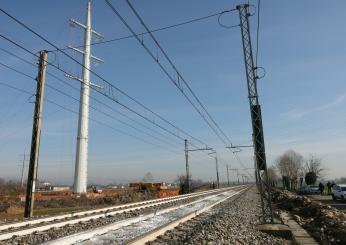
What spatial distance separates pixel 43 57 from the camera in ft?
82.3

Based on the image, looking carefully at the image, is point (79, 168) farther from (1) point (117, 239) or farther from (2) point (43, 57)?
(1) point (117, 239)

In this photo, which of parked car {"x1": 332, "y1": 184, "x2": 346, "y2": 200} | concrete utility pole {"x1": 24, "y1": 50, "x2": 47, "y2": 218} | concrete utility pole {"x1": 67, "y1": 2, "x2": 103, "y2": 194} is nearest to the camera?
concrete utility pole {"x1": 24, "y1": 50, "x2": 47, "y2": 218}

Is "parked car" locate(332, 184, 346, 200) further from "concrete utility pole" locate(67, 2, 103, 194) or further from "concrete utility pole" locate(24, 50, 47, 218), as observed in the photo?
"concrete utility pole" locate(67, 2, 103, 194)

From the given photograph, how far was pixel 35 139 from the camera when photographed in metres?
23.6

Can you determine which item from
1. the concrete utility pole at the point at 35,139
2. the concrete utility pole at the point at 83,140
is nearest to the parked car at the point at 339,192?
the concrete utility pole at the point at 35,139

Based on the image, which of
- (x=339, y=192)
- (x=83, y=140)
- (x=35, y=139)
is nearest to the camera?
(x=35, y=139)

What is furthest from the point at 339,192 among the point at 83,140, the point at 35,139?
the point at 83,140

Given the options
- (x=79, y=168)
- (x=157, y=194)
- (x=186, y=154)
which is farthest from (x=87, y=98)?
(x=186, y=154)

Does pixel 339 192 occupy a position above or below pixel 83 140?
below

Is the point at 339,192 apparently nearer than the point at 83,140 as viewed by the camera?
Yes

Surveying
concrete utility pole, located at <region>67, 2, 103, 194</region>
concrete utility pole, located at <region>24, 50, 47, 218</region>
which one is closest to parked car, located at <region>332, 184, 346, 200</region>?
concrete utility pole, located at <region>24, 50, 47, 218</region>

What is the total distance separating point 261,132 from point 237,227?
13.4 ft

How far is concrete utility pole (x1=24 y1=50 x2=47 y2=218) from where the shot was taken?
2262cm

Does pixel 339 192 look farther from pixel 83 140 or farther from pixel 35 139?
pixel 83 140
